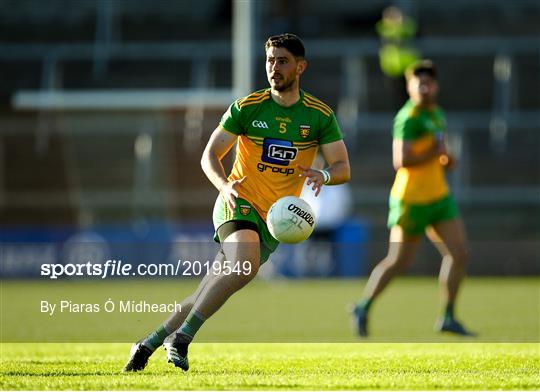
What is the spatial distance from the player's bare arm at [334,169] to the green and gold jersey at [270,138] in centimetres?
8

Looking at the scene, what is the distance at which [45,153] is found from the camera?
70.3ft

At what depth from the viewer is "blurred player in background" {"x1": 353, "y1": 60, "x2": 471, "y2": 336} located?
10.9 m

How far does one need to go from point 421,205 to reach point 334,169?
158 inches

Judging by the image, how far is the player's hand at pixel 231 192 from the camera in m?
6.85

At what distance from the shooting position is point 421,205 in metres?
11.2

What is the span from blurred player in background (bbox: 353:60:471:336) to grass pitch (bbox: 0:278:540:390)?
488mm

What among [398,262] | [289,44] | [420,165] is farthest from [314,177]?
[420,165]

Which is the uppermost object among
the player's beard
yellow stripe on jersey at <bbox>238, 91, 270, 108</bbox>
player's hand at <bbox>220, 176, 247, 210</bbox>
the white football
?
the player's beard

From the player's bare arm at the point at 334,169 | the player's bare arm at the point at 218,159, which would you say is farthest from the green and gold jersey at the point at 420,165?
the player's bare arm at the point at 218,159

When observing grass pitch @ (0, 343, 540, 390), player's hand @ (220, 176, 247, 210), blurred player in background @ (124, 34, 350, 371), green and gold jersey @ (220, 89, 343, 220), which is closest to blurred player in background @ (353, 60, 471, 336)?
grass pitch @ (0, 343, 540, 390)

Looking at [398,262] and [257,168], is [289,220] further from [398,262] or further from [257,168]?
[398,262]

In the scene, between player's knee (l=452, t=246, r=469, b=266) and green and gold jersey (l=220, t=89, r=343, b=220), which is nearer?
green and gold jersey (l=220, t=89, r=343, b=220)

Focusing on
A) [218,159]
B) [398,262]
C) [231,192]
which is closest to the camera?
[231,192]

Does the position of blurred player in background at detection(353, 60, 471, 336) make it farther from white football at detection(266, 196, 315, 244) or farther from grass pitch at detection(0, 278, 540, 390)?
white football at detection(266, 196, 315, 244)
